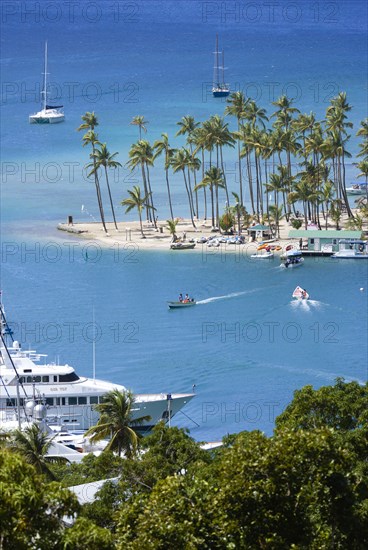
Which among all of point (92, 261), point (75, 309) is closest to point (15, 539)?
point (75, 309)

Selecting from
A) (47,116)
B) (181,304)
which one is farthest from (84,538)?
(47,116)

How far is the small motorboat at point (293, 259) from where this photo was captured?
371 ft

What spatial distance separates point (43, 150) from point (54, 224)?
123 ft

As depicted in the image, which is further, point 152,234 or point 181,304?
point 152,234

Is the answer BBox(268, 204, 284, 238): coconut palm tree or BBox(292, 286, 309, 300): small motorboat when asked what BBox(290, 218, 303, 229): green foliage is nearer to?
BBox(268, 204, 284, 238): coconut palm tree

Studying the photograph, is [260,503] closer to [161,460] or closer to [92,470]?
[161,460]

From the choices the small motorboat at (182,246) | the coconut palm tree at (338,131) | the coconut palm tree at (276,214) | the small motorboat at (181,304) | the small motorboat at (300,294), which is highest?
the coconut palm tree at (338,131)

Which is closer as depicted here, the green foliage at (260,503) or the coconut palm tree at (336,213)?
the green foliage at (260,503)

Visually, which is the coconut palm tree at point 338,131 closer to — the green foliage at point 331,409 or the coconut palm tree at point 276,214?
the coconut palm tree at point 276,214

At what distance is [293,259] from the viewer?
113500mm

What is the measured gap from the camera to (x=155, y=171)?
156 m

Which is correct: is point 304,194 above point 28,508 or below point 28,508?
above

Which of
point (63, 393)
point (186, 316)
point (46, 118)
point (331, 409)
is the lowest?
point (63, 393)

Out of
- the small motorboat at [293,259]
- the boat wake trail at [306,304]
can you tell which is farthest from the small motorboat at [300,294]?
the small motorboat at [293,259]
